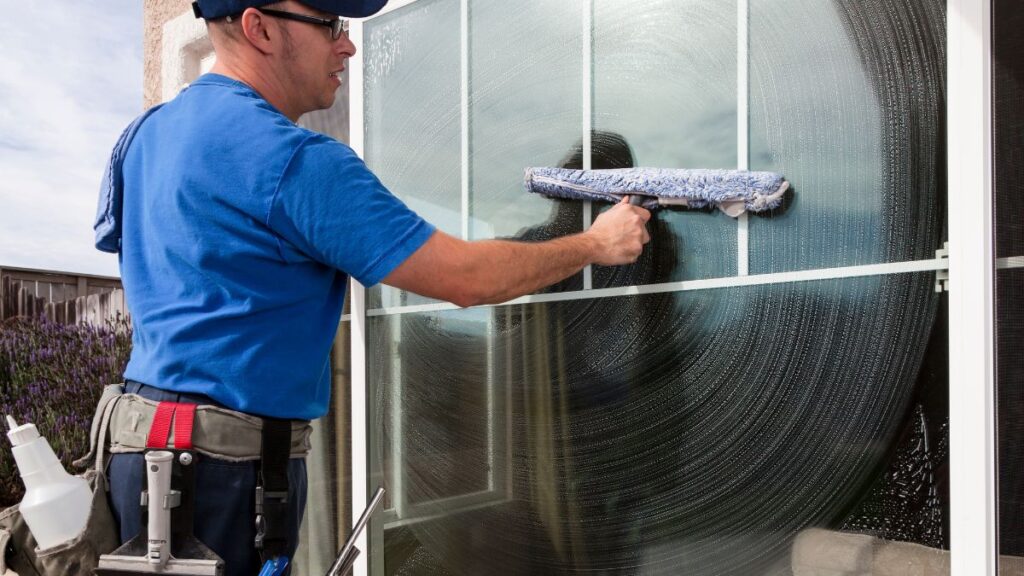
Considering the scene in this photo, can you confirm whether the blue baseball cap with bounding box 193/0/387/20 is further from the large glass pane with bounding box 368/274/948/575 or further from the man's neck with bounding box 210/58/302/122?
the large glass pane with bounding box 368/274/948/575

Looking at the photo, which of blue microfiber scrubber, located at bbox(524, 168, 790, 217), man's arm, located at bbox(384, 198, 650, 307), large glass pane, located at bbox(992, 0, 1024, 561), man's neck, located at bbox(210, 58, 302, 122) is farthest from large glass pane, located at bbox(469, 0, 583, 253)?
large glass pane, located at bbox(992, 0, 1024, 561)

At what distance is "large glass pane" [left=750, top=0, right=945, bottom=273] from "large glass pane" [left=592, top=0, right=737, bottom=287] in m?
0.07

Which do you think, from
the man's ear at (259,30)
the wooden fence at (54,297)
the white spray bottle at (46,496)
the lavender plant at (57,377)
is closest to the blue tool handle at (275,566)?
the white spray bottle at (46,496)

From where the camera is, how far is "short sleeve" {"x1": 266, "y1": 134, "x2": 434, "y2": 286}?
1.23 m

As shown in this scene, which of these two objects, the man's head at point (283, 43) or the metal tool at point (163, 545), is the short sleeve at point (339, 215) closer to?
the man's head at point (283, 43)

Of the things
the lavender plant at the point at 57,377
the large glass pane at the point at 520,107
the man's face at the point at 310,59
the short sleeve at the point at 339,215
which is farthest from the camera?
the lavender plant at the point at 57,377

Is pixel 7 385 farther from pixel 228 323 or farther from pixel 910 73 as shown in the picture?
pixel 910 73

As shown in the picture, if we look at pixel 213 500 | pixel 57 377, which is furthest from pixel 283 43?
pixel 57 377

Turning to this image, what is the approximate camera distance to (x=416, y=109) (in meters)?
2.40

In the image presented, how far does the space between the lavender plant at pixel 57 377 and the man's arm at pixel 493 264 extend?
4.04 metres

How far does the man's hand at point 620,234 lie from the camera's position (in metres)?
1.64

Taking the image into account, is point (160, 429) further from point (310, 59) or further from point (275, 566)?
point (310, 59)

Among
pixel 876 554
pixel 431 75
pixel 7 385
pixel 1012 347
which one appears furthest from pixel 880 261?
pixel 7 385

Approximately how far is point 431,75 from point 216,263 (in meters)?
1.23
